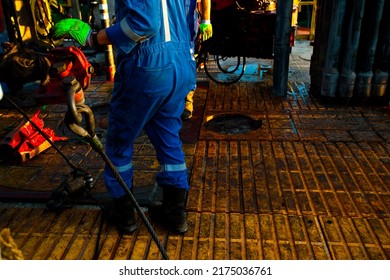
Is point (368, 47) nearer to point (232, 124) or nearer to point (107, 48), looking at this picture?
point (232, 124)

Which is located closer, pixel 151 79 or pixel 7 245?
pixel 7 245

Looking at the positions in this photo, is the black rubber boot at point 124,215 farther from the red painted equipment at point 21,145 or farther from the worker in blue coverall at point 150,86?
the red painted equipment at point 21,145

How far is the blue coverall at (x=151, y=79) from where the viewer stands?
216 centimetres

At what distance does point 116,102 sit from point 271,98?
12.3 feet

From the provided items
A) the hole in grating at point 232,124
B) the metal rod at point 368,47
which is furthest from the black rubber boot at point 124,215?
the metal rod at point 368,47

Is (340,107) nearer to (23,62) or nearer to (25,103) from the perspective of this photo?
(23,62)

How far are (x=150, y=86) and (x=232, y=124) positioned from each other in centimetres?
275

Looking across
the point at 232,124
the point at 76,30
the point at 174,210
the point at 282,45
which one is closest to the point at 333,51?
the point at 282,45

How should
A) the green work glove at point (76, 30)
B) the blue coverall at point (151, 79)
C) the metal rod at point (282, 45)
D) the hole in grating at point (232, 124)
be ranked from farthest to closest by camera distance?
the metal rod at point (282, 45) → the hole in grating at point (232, 124) → the green work glove at point (76, 30) → the blue coverall at point (151, 79)

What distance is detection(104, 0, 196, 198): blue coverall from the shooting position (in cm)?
216

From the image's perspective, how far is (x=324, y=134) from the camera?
14.4ft

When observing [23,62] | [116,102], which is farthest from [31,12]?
[116,102]

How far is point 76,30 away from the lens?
271 cm

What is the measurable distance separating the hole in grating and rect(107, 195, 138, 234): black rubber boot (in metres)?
2.22
